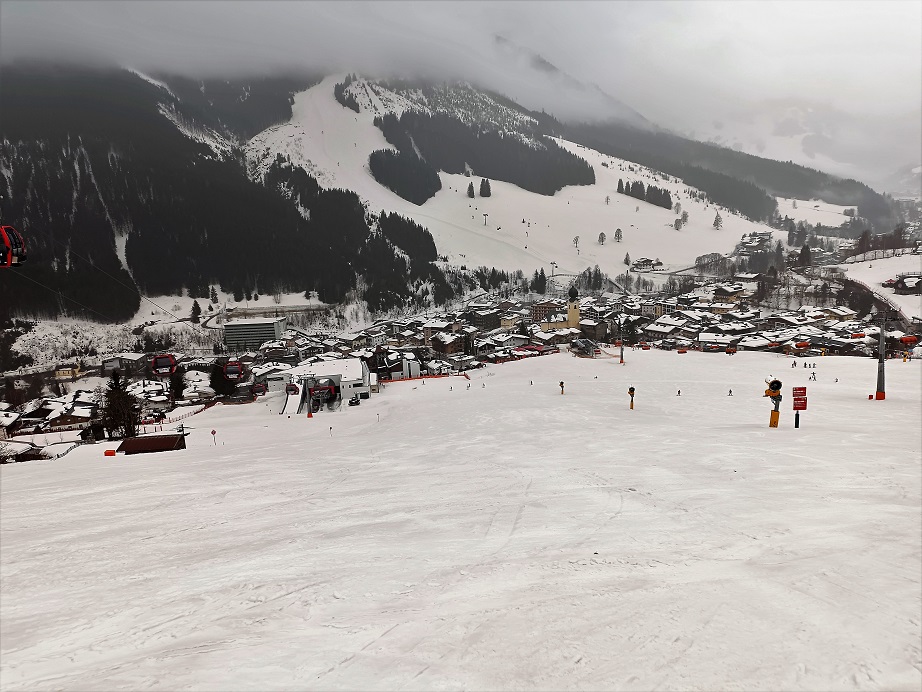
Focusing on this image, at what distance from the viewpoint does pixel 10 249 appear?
9.52 metres

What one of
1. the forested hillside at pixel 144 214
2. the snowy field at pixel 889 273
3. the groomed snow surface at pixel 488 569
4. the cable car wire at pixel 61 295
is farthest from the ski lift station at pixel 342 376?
the snowy field at pixel 889 273

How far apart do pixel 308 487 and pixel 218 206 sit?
431 feet

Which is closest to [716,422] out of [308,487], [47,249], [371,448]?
[371,448]

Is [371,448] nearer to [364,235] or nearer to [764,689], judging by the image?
[764,689]

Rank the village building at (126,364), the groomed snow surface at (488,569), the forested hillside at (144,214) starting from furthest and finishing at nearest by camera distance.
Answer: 1. the forested hillside at (144,214)
2. the village building at (126,364)
3. the groomed snow surface at (488,569)

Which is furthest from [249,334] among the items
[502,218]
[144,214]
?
[502,218]

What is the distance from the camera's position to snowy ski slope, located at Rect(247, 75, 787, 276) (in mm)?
145500

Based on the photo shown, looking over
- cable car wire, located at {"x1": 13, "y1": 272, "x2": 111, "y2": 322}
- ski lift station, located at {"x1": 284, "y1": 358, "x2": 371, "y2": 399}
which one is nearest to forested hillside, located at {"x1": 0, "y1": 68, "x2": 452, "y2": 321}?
cable car wire, located at {"x1": 13, "y1": 272, "x2": 111, "y2": 322}

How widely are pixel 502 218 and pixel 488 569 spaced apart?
575ft

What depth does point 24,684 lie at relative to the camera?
3938 millimetres

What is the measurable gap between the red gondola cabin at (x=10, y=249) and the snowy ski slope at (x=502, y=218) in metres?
122

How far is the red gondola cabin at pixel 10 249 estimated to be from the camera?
941 cm

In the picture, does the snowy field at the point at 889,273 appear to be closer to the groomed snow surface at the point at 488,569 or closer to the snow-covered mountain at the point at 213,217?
the snow-covered mountain at the point at 213,217

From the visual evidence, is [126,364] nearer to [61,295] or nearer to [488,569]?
[61,295]
